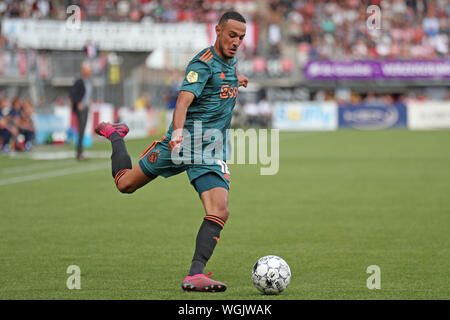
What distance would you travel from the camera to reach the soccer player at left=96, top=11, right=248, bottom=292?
664 centimetres

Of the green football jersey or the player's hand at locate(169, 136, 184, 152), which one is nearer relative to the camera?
the player's hand at locate(169, 136, 184, 152)

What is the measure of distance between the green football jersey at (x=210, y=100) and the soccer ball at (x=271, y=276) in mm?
1012

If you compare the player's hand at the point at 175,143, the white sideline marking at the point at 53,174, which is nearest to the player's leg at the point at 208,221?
the player's hand at the point at 175,143

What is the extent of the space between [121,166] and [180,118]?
4.63ft

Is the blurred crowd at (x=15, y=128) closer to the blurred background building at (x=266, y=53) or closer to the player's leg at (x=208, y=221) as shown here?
the blurred background building at (x=266, y=53)

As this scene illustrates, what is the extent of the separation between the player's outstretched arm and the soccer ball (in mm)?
1159

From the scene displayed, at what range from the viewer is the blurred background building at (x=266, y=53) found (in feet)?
121

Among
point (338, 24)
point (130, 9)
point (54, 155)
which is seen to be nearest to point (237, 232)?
point (54, 155)

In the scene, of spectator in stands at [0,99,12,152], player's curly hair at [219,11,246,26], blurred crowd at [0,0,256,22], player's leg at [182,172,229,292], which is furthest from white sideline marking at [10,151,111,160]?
player's curly hair at [219,11,246,26]

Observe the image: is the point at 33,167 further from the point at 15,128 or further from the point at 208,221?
the point at 208,221

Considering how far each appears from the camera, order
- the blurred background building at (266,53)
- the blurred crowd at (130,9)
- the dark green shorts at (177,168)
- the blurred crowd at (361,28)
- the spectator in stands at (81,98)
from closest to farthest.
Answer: the dark green shorts at (177,168), the spectator in stands at (81,98), the blurred background building at (266,53), the blurred crowd at (130,9), the blurred crowd at (361,28)

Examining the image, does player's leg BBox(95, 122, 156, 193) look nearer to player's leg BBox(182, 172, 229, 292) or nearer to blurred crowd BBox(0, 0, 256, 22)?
player's leg BBox(182, 172, 229, 292)

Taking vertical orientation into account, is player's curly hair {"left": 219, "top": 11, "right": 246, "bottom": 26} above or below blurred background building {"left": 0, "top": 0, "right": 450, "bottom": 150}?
below

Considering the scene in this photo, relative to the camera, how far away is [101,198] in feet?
46.2
